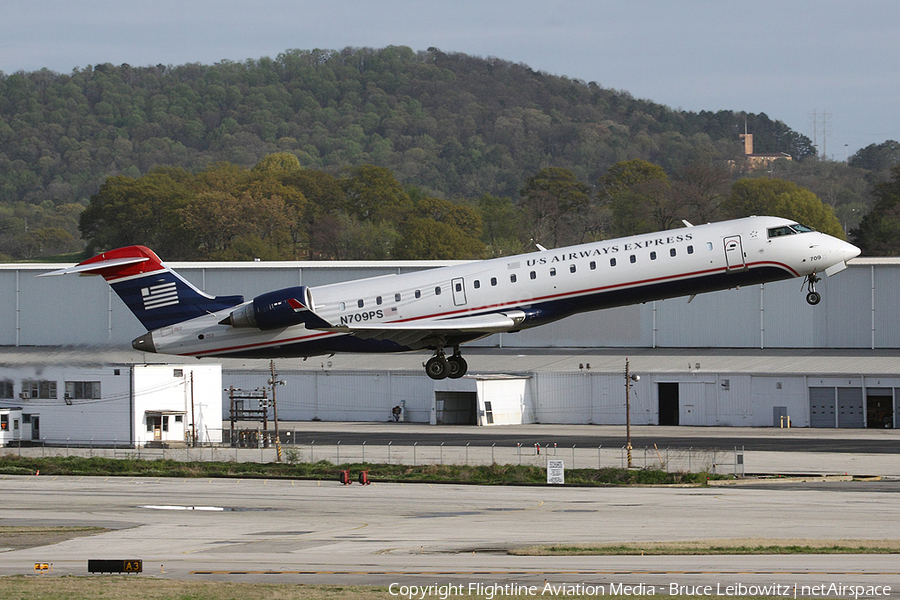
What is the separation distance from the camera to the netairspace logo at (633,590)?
27.7 metres

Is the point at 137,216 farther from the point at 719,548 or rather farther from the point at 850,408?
the point at 719,548

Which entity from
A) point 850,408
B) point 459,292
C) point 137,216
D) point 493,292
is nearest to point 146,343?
point 459,292

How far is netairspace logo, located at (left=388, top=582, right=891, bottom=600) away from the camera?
27.7 m

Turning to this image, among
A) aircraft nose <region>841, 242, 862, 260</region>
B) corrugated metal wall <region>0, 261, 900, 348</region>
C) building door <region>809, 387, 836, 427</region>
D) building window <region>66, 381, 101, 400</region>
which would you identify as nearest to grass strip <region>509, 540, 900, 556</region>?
aircraft nose <region>841, 242, 862, 260</region>

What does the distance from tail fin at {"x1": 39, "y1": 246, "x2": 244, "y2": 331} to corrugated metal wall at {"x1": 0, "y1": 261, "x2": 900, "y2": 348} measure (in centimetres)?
4898

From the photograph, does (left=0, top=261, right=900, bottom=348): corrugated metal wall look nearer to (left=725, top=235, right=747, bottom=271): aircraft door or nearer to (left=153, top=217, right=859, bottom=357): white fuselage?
(left=153, top=217, right=859, bottom=357): white fuselage

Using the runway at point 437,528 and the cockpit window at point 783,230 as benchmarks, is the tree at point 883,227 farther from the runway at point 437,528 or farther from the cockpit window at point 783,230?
the cockpit window at point 783,230

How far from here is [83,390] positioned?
260 ft

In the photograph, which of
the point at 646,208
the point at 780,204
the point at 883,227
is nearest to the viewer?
the point at 883,227

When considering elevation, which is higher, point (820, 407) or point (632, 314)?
point (632, 314)

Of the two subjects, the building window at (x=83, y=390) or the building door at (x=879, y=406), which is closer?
the building window at (x=83, y=390)

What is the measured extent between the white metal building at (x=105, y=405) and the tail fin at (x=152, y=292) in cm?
3561

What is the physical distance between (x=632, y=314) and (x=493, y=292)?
201 feet

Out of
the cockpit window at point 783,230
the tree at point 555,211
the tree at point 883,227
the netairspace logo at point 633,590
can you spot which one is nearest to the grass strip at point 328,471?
the cockpit window at point 783,230
